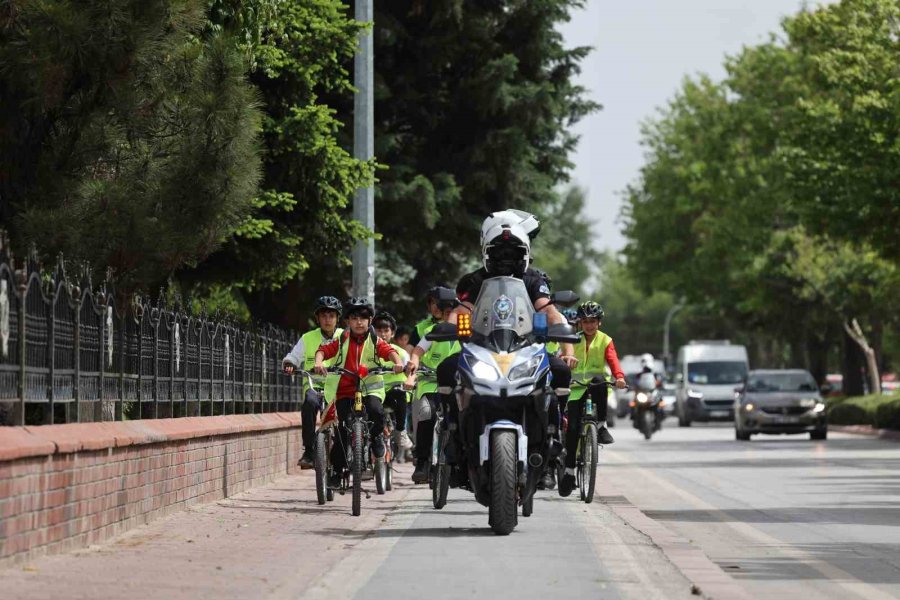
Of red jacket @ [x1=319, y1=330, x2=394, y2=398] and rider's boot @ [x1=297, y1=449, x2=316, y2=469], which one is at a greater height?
red jacket @ [x1=319, y1=330, x2=394, y2=398]

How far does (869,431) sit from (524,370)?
34.9 m

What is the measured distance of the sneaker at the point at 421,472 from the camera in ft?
51.4

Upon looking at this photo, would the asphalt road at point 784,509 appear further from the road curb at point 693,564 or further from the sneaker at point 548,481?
the sneaker at point 548,481

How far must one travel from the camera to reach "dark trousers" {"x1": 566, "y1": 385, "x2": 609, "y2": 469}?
17188 mm

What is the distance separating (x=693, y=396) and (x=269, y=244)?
3638 cm

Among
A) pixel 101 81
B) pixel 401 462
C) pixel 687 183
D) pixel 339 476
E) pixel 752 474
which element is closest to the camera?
pixel 339 476

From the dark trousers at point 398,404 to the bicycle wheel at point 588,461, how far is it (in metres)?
2.82

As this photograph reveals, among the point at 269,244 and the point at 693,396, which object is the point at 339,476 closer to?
the point at 269,244

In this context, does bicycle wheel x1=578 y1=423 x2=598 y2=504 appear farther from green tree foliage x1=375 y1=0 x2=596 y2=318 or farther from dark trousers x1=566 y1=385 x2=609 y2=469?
green tree foliage x1=375 y1=0 x2=596 y2=318

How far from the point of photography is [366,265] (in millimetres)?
26266

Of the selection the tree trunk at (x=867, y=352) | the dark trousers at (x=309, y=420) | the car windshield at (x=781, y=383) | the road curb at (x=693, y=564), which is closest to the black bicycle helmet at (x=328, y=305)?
the dark trousers at (x=309, y=420)

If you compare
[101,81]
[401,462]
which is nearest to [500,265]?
[101,81]

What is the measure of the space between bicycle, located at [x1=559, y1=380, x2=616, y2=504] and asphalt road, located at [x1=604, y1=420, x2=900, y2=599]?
71 cm

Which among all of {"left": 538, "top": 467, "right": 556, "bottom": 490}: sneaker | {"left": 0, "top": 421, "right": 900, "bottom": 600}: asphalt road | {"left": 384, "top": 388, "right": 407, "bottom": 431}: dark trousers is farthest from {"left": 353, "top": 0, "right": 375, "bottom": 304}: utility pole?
{"left": 538, "top": 467, "right": 556, "bottom": 490}: sneaker
